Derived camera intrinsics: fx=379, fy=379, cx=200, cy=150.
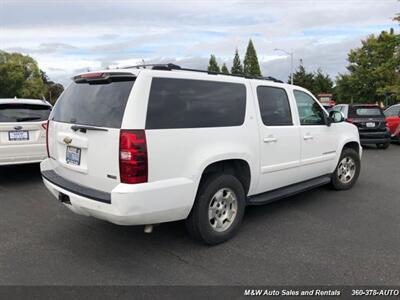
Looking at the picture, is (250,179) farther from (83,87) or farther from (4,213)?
(4,213)

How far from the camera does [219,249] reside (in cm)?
416

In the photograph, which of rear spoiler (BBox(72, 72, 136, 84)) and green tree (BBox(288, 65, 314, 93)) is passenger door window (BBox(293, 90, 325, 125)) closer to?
rear spoiler (BBox(72, 72, 136, 84))

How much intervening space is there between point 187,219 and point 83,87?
187 centimetres

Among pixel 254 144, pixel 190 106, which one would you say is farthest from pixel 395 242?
pixel 190 106

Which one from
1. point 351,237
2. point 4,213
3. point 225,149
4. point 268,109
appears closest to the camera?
point 225,149

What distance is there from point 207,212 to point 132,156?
3.71ft

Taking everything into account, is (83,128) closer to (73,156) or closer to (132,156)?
(73,156)

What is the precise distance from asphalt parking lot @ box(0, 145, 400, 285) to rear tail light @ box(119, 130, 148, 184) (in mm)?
960

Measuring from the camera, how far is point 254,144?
15.0 feet

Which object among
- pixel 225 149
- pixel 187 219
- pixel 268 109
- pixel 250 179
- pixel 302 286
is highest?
pixel 268 109

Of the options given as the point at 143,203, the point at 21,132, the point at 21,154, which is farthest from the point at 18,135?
the point at 143,203

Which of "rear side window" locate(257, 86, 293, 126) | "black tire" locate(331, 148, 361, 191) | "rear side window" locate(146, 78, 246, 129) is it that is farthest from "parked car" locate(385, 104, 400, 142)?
"rear side window" locate(146, 78, 246, 129)

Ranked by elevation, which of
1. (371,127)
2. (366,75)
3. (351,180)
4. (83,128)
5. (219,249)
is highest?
(366,75)

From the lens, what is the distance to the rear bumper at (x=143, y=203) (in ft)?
11.3
